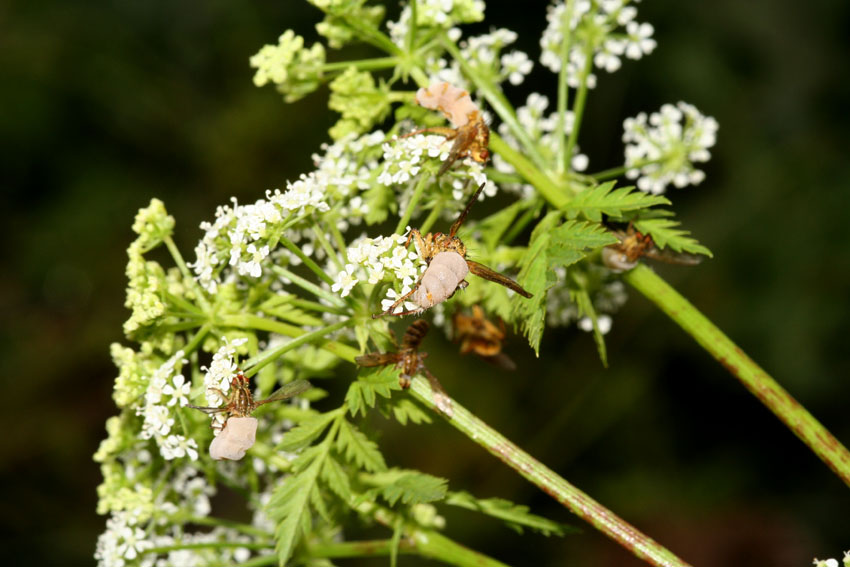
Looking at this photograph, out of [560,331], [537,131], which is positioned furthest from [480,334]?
[560,331]

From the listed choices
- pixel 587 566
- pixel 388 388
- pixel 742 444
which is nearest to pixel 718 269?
pixel 742 444

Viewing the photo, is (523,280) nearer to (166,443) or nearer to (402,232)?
(402,232)

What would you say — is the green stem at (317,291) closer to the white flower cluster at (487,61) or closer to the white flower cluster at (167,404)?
the white flower cluster at (167,404)

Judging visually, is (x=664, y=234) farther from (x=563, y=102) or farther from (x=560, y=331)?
(x=560, y=331)

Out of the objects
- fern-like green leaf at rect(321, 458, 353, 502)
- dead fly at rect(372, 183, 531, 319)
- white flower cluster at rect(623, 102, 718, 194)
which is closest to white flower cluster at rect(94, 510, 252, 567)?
fern-like green leaf at rect(321, 458, 353, 502)

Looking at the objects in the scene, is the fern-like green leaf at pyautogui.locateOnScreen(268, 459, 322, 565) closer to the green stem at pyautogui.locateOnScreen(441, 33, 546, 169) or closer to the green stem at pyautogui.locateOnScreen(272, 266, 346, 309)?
the green stem at pyautogui.locateOnScreen(272, 266, 346, 309)

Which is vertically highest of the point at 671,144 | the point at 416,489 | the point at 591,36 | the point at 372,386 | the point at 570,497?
the point at 591,36
